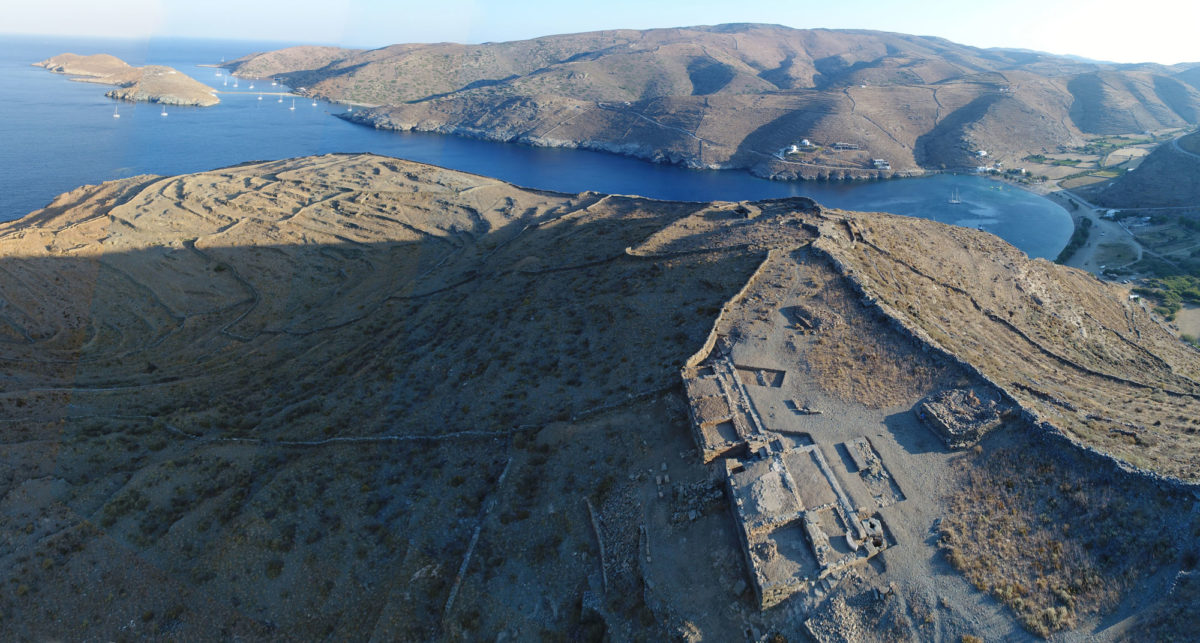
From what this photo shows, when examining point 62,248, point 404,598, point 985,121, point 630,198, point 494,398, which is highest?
point 985,121

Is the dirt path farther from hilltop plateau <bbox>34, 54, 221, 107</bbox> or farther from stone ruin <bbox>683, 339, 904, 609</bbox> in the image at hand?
hilltop plateau <bbox>34, 54, 221, 107</bbox>

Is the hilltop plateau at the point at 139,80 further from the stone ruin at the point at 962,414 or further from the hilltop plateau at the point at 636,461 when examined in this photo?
the stone ruin at the point at 962,414

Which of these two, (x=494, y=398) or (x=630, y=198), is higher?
(x=630, y=198)

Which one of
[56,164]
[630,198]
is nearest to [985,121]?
[630,198]

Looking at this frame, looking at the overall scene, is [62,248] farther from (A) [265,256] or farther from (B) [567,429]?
(B) [567,429]

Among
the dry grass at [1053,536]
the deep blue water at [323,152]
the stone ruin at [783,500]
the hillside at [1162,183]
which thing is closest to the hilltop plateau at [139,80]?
the deep blue water at [323,152]

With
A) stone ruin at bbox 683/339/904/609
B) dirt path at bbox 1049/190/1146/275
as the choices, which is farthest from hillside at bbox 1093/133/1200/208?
stone ruin at bbox 683/339/904/609
